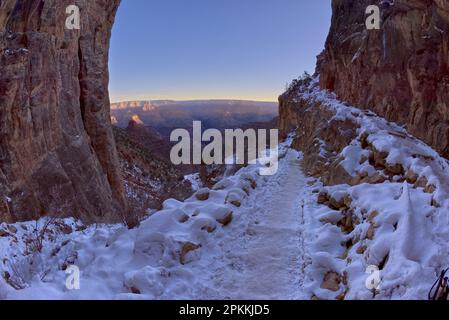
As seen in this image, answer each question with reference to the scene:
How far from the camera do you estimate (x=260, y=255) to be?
679 centimetres

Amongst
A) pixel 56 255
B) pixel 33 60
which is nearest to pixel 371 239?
pixel 56 255

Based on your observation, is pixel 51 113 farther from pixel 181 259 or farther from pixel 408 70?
pixel 408 70

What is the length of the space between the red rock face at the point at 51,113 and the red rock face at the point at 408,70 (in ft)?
50.0

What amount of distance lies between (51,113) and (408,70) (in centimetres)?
1637

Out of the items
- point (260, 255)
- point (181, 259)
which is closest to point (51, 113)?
point (181, 259)

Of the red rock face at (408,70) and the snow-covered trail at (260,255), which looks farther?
the red rock face at (408,70)

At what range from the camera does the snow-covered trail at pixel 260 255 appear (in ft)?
18.3

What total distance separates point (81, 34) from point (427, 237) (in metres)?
23.4

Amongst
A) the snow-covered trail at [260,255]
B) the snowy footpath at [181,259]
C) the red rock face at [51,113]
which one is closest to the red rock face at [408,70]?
the snow-covered trail at [260,255]

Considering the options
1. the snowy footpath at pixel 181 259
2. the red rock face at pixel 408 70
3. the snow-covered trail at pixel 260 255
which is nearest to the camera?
the snowy footpath at pixel 181 259

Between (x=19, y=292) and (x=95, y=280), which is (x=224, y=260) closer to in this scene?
(x=95, y=280)

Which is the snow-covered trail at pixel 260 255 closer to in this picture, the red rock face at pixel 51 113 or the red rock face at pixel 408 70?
the red rock face at pixel 408 70

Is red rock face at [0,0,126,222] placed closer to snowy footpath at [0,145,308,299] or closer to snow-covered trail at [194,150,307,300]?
snowy footpath at [0,145,308,299]

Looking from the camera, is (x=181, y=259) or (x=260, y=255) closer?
(x=181, y=259)
